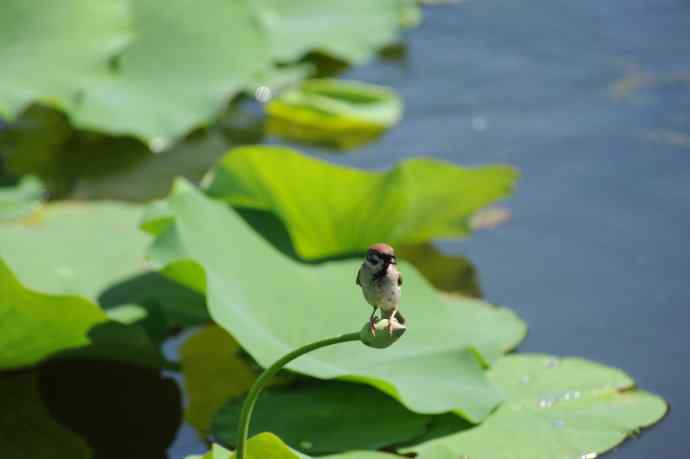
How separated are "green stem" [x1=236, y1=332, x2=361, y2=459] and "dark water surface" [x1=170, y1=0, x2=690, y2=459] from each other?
18.1 inches

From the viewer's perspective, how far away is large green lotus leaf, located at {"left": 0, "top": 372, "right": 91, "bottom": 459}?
146cm

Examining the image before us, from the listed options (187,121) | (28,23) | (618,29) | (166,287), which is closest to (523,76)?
(618,29)

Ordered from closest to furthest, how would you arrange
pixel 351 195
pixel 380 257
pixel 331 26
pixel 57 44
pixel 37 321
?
pixel 380 257 < pixel 37 321 < pixel 351 195 < pixel 57 44 < pixel 331 26

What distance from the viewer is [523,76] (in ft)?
9.39

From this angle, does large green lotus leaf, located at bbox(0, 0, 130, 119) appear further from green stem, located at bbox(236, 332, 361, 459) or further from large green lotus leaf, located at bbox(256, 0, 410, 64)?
green stem, located at bbox(236, 332, 361, 459)

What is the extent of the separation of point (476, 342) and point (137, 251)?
23.5 inches

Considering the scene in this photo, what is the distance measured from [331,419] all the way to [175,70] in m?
1.15

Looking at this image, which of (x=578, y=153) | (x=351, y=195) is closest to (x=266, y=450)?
(x=351, y=195)

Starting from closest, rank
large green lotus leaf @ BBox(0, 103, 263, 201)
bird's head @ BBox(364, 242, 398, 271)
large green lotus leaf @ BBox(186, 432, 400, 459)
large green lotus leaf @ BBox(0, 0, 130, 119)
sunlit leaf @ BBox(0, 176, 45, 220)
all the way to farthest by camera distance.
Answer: bird's head @ BBox(364, 242, 398, 271) → large green lotus leaf @ BBox(186, 432, 400, 459) → sunlit leaf @ BBox(0, 176, 45, 220) → large green lotus leaf @ BBox(0, 0, 130, 119) → large green lotus leaf @ BBox(0, 103, 263, 201)

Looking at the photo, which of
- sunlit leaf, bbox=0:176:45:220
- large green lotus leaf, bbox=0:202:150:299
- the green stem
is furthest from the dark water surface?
sunlit leaf, bbox=0:176:45:220

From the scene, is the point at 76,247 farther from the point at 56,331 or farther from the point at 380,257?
the point at 380,257

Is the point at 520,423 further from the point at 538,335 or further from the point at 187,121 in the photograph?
the point at 187,121

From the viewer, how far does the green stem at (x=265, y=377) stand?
91cm

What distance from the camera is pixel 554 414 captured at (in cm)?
146
